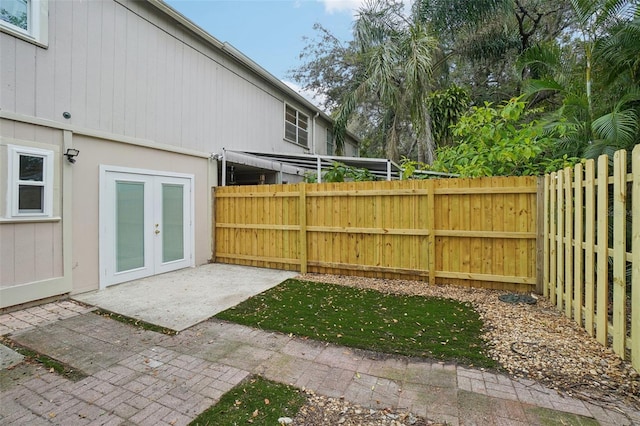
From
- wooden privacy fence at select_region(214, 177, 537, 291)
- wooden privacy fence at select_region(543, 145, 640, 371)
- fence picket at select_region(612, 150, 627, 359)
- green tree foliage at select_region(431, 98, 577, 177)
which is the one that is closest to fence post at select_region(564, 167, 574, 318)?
wooden privacy fence at select_region(543, 145, 640, 371)

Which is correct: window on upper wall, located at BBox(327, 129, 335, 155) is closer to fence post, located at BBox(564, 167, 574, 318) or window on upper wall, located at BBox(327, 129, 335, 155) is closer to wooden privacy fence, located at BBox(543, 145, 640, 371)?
wooden privacy fence, located at BBox(543, 145, 640, 371)

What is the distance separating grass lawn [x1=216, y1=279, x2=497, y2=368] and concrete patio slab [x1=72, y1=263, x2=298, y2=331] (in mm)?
410

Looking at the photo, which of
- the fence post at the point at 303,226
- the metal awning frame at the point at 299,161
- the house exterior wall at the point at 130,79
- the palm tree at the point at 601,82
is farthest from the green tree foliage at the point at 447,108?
the house exterior wall at the point at 130,79

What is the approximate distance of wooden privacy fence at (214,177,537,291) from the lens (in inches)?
200

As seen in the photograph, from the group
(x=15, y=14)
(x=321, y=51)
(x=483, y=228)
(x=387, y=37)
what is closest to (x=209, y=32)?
(x=15, y=14)

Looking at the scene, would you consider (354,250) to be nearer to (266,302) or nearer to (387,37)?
(266,302)

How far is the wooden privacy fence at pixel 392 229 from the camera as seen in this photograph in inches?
200

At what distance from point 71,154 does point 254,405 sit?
485 cm

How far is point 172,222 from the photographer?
22.1 feet

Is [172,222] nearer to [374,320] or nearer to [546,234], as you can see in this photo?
[374,320]

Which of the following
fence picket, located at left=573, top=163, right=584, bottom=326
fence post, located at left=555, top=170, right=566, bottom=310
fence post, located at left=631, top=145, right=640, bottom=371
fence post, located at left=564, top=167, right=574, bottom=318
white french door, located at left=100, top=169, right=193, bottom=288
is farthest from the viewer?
white french door, located at left=100, top=169, right=193, bottom=288

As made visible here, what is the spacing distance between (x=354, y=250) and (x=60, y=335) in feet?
15.1

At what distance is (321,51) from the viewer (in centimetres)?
1714

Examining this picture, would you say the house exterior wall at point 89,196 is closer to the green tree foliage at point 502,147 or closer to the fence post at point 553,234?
the green tree foliage at point 502,147
